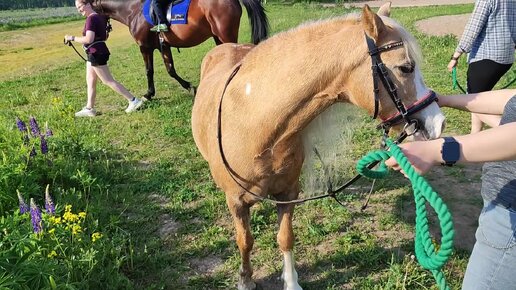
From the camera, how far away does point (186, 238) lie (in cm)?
352

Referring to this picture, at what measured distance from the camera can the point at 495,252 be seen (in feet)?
5.24

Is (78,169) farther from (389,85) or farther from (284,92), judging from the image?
(389,85)

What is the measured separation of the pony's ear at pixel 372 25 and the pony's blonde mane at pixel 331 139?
4.3 inches

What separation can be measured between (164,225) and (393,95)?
260 cm

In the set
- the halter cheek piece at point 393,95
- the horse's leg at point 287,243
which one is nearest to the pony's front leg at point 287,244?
the horse's leg at point 287,243

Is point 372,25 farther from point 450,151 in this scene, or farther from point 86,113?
point 86,113

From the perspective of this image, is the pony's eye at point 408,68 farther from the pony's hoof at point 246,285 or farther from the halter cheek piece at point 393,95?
the pony's hoof at point 246,285

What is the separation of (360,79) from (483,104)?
2.10ft

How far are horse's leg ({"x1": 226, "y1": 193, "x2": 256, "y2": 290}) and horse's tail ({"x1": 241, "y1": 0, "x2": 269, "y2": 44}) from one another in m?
4.75

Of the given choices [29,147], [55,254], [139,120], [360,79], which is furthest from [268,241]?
[139,120]

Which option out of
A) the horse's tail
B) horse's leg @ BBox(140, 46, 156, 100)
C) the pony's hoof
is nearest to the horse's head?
the pony's hoof

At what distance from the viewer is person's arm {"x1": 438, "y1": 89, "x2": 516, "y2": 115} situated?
1.89 metres

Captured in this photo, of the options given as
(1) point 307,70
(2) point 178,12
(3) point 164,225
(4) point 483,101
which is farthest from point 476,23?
(2) point 178,12

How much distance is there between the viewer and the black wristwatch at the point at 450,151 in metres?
1.35
